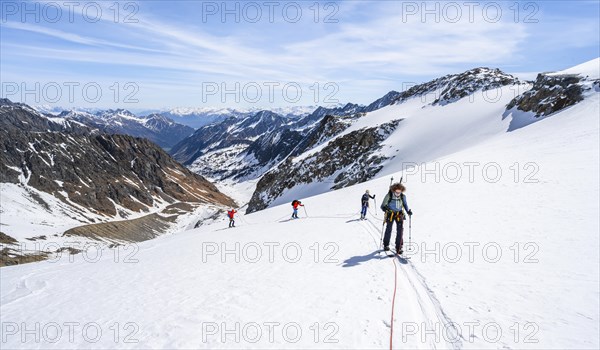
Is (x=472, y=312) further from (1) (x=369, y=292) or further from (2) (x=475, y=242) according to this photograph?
(2) (x=475, y=242)

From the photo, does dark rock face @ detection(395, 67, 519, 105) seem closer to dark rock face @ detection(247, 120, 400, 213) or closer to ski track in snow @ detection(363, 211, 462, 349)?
dark rock face @ detection(247, 120, 400, 213)

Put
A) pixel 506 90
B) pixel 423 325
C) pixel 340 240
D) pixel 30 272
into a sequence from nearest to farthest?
1. pixel 423 325
2. pixel 340 240
3. pixel 30 272
4. pixel 506 90

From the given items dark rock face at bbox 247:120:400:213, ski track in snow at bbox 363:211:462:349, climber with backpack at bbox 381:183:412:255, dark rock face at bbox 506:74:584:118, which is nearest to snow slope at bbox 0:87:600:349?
ski track in snow at bbox 363:211:462:349

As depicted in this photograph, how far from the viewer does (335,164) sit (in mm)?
92562

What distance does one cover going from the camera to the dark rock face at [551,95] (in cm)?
4956

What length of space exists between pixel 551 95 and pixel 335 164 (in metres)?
51.0

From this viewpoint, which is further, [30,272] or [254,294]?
[30,272]

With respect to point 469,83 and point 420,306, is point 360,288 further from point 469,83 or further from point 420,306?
point 469,83

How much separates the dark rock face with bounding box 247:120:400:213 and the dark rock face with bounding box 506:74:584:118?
103ft

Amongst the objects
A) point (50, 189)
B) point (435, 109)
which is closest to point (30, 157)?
point (50, 189)

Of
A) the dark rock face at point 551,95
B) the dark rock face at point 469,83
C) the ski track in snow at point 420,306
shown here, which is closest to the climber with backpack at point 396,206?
the ski track in snow at point 420,306

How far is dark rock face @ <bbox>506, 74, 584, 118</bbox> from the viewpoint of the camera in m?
49.6

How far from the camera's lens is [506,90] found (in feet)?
293

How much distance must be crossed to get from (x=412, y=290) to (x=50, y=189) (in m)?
200
